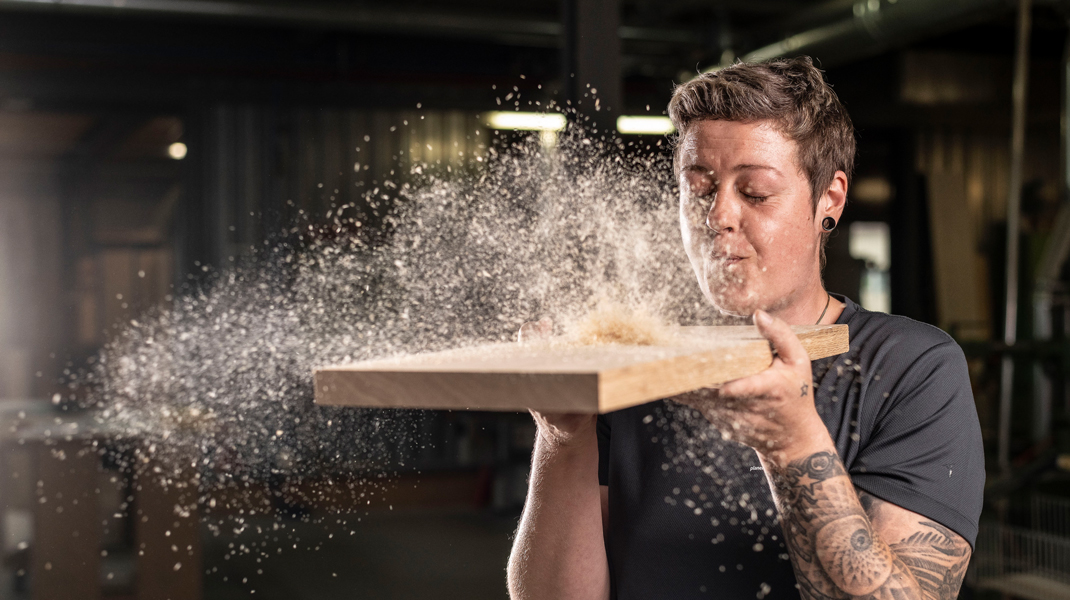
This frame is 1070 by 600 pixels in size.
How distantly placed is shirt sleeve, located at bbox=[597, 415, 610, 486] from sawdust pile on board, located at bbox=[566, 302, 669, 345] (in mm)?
236

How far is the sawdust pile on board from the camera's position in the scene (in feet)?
3.67

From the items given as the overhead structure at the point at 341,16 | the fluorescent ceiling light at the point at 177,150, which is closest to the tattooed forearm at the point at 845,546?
the overhead structure at the point at 341,16

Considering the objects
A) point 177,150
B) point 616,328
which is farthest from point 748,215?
point 177,150

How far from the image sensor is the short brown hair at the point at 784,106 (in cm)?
128

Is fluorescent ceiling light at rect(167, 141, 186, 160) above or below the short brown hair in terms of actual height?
above

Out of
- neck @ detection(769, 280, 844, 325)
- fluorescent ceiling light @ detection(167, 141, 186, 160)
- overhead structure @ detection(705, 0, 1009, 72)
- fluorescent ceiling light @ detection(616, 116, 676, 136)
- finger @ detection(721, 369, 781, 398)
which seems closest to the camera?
finger @ detection(721, 369, 781, 398)

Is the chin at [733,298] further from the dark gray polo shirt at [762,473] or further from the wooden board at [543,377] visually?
the wooden board at [543,377]

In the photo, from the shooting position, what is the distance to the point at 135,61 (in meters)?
5.13

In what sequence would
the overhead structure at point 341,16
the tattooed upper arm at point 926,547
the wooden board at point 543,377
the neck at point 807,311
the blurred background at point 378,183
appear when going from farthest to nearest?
the overhead structure at point 341,16, the blurred background at point 378,183, the neck at point 807,311, the tattooed upper arm at point 926,547, the wooden board at point 543,377

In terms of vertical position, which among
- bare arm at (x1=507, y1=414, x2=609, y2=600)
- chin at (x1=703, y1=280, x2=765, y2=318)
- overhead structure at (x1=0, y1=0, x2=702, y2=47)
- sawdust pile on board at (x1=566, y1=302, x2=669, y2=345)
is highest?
overhead structure at (x1=0, y1=0, x2=702, y2=47)

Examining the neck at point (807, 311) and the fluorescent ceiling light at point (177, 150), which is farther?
the fluorescent ceiling light at point (177, 150)

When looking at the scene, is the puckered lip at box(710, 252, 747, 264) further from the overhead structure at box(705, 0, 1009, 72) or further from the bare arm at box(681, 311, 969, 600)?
the overhead structure at box(705, 0, 1009, 72)

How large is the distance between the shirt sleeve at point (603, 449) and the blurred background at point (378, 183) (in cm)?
249

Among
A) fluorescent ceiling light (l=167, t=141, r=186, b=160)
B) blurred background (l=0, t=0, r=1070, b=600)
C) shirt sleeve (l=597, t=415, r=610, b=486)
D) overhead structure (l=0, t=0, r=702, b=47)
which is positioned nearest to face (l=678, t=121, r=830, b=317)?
shirt sleeve (l=597, t=415, r=610, b=486)
